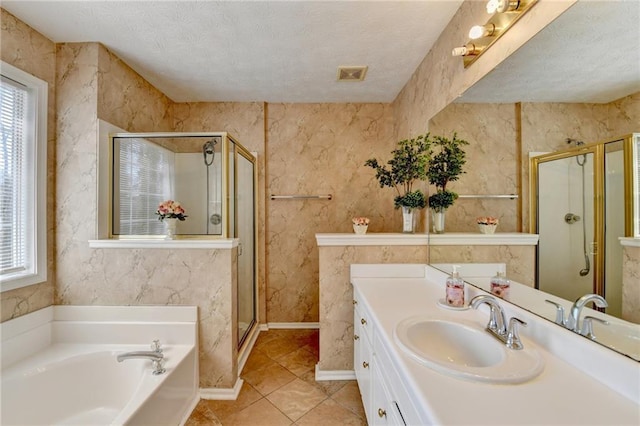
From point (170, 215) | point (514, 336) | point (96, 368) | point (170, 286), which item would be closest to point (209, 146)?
point (170, 215)

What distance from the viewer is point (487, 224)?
1349 millimetres

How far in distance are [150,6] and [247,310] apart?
7.78 ft

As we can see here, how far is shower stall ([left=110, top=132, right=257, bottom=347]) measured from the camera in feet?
6.40

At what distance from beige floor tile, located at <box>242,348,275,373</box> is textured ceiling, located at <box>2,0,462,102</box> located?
246cm

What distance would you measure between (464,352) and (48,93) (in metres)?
2.92

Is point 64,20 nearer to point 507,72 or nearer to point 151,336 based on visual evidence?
point 151,336

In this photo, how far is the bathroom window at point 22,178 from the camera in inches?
63.1

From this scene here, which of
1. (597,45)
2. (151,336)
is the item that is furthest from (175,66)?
(597,45)

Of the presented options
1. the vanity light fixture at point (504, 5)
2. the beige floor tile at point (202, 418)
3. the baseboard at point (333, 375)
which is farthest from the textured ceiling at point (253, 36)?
the beige floor tile at point (202, 418)

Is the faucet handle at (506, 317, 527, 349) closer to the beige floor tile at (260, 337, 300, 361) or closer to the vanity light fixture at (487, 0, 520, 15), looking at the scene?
the vanity light fixture at (487, 0, 520, 15)

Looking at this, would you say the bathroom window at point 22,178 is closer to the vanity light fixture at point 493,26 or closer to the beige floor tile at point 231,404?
the beige floor tile at point 231,404

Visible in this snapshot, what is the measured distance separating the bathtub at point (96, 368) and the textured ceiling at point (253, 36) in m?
1.87

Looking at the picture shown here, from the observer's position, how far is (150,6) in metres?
1.55

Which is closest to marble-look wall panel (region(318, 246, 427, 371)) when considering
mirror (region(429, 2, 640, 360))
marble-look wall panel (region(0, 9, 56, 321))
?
mirror (region(429, 2, 640, 360))
